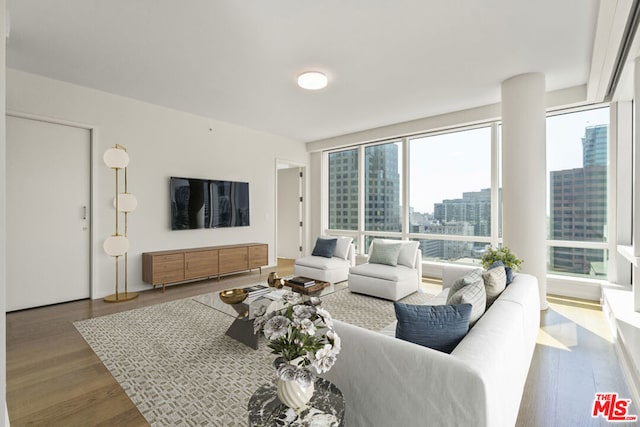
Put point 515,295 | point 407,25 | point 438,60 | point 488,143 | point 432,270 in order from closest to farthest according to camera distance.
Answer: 1. point 515,295
2. point 407,25
3. point 438,60
4. point 488,143
5. point 432,270

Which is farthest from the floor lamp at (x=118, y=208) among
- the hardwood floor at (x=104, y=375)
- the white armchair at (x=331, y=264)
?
the white armchair at (x=331, y=264)

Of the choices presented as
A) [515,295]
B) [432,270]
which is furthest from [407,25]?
[432,270]

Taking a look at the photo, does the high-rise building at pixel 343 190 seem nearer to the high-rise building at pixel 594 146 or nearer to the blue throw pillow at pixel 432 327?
the high-rise building at pixel 594 146

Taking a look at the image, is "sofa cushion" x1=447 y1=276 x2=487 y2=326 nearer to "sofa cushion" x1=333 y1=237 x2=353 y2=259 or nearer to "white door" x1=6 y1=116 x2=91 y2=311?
"sofa cushion" x1=333 y1=237 x2=353 y2=259

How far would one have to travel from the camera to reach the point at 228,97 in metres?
4.34

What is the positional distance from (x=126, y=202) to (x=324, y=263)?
9.47 ft

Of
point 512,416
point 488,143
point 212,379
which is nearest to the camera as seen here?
point 512,416

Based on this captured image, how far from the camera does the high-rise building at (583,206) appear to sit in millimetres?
3975

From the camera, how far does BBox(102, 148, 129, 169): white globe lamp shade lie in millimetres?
3953

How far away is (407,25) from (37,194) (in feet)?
14.6

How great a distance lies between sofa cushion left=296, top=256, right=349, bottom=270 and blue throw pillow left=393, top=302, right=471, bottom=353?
3.24m

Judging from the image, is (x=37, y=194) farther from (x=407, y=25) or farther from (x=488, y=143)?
(x=488, y=143)

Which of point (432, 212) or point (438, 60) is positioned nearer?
point (438, 60)

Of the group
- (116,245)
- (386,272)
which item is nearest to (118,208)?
(116,245)
